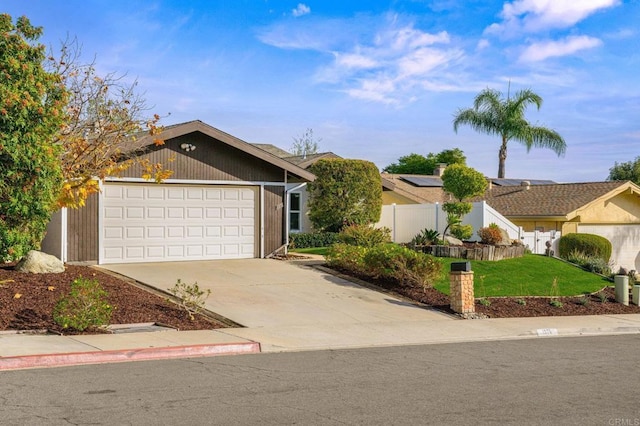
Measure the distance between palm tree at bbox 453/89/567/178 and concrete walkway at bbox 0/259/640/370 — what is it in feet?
83.6

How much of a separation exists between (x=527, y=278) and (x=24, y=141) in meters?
14.2

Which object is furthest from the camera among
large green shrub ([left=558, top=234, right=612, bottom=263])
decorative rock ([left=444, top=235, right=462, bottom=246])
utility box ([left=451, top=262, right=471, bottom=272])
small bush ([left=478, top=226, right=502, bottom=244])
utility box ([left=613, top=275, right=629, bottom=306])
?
large green shrub ([left=558, top=234, right=612, bottom=263])

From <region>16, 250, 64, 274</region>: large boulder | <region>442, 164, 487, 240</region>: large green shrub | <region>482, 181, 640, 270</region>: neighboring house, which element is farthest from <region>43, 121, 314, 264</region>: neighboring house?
<region>482, 181, 640, 270</region>: neighboring house

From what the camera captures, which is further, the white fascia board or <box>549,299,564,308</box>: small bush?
the white fascia board

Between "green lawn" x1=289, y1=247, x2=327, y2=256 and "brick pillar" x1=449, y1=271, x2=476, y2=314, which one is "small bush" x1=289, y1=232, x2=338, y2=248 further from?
"brick pillar" x1=449, y1=271, x2=476, y2=314

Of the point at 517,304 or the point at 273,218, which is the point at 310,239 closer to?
the point at 273,218

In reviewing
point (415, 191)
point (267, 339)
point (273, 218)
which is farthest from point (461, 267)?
→ point (415, 191)

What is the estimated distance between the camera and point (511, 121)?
1672 inches

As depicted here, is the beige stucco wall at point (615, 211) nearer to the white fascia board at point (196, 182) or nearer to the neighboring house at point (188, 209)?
the neighboring house at point (188, 209)

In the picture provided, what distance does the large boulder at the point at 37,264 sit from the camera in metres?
15.1

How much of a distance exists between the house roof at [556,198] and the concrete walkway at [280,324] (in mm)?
11939

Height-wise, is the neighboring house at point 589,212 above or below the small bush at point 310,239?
above

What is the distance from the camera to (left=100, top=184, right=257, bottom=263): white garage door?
64.4 ft

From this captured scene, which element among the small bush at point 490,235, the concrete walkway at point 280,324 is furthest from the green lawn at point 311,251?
the small bush at point 490,235
